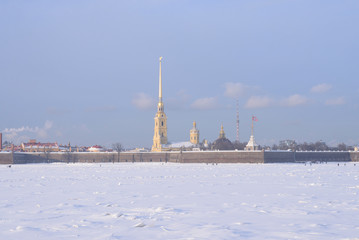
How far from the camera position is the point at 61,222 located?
1571 cm

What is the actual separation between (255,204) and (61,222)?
7.48 meters

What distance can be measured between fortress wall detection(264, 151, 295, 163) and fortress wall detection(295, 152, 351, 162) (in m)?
3.12

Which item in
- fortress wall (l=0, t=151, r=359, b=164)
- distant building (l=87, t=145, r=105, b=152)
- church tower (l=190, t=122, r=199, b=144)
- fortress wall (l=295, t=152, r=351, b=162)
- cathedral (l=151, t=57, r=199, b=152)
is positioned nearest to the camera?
fortress wall (l=0, t=151, r=359, b=164)

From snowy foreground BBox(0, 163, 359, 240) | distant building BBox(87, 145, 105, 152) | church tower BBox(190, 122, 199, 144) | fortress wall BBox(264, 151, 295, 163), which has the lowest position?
snowy foreground BBox(0, 163, 359, 240)

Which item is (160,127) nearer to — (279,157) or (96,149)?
(96,149)

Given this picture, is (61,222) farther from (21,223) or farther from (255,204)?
(255,204)

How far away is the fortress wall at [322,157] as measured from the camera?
342 ft

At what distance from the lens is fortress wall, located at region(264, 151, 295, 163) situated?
3689 inches

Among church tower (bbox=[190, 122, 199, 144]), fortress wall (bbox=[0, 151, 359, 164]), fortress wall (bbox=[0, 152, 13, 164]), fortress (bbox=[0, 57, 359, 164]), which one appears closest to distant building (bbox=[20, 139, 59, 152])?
fortress (bbox=[0, 57, 359, 164])

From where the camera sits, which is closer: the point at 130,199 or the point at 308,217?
the point at 308,217

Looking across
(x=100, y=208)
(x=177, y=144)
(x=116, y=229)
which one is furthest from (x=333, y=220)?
(x=177, y=144)

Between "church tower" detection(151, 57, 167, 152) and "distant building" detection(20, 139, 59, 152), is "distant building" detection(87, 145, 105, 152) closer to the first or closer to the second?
"distant building" detection(20, 139, 59, 152)

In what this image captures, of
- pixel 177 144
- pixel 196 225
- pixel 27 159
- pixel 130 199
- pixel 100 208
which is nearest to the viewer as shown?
pixel 196 225

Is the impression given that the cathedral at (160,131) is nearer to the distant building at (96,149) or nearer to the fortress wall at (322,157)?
the distant building at (96,149)
